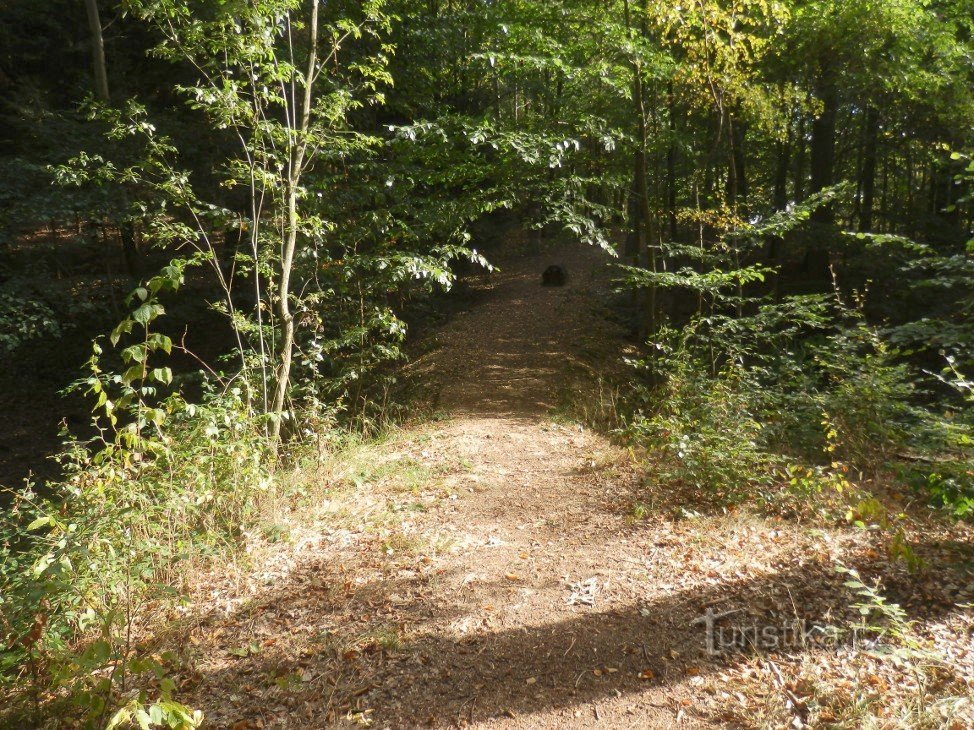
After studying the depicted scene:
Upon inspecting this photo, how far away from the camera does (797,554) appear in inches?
186

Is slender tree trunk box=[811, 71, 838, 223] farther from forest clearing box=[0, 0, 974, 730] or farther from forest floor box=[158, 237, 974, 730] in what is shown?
forest floor box=[158, 237, 974, 730]

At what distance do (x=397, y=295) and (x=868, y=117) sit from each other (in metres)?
12.4

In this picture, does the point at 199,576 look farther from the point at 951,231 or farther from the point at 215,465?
the point at 951,231

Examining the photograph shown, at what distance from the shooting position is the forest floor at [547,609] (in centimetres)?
337

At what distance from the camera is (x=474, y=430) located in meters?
8.41

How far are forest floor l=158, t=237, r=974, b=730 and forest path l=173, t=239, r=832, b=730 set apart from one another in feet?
0.05

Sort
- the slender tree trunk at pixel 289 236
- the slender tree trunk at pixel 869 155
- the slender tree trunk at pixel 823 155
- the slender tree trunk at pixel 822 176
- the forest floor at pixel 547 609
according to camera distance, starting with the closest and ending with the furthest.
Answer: the forest floor at pixel 547 609, the slender tree trunk at pixel 289 236, the slender tree trunk at pixel 822 176, the slender tree trunk at pixel 823 155, the slender tree trunk at pixel 869 155

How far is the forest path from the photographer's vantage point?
3.47m

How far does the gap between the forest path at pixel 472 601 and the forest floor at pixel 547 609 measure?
0.05 feet

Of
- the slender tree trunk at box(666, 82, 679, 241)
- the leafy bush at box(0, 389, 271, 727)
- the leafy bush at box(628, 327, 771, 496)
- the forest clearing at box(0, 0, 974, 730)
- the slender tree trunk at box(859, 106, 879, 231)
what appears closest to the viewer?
the leafy bush at box(0, 389, 271, 727)

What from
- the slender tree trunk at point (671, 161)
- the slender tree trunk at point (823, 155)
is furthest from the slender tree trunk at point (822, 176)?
the slender tree trunk at point (671, 161)

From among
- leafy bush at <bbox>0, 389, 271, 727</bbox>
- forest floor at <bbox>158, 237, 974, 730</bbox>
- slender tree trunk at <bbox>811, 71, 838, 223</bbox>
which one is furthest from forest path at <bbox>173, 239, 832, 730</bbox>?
slender tree trunk at <bbox>811, 71, 838, 223</bbox>

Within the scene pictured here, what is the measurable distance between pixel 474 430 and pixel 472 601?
13.6ft

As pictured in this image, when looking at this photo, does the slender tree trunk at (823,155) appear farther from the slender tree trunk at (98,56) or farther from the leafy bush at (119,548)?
the slender tree trunk at (98,56)
